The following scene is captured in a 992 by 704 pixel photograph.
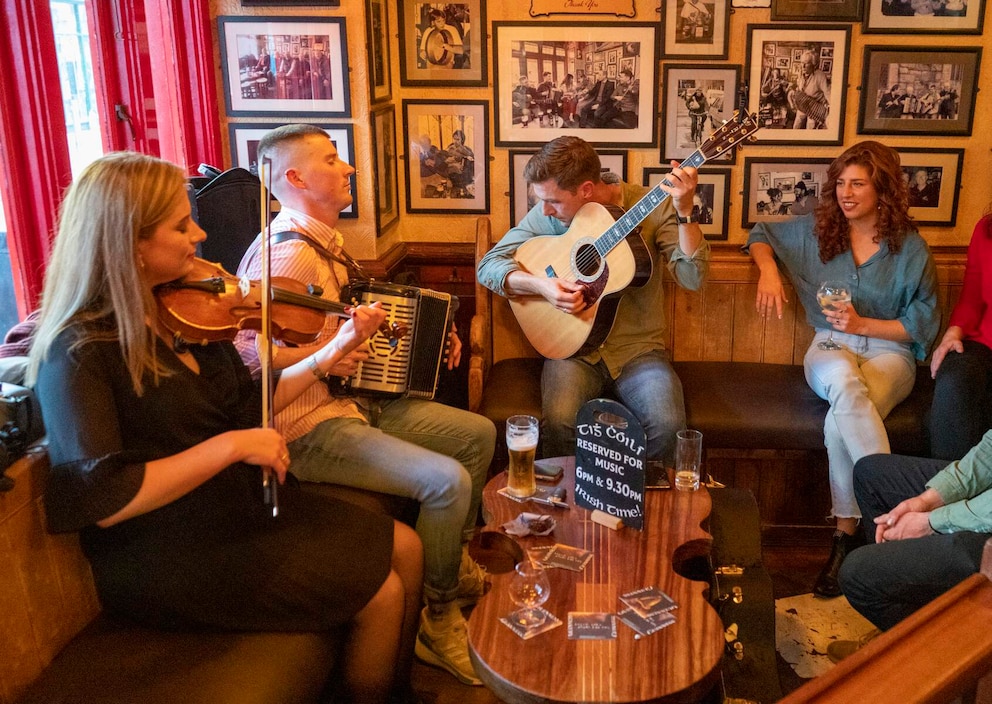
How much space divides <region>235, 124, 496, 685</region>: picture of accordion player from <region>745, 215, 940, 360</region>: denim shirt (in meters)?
1.50

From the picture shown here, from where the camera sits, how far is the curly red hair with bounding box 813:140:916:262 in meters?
3.09

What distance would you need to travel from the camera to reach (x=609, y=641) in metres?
1.85

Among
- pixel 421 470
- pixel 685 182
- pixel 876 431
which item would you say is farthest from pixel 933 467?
pixel 421 470

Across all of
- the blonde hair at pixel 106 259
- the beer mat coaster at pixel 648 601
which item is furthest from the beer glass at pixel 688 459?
the blonde hair at pixel 106 259

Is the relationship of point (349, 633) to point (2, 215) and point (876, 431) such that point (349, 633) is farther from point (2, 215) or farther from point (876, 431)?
point (876, 431)

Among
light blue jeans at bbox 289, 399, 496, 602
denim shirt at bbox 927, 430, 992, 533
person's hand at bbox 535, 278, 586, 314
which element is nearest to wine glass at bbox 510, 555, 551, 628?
light blue jeans at bbox 289, 399, 496, 602

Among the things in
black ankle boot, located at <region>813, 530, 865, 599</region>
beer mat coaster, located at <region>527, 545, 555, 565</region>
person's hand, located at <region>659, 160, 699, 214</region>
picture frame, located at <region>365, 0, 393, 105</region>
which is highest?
picture frame, located at <region>365, 0, 393, 105</region>

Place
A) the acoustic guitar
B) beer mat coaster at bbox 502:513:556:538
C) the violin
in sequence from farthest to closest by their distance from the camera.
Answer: the acoustic guitar → beer mat coaster at bbox 502:513:556:538 → the violin

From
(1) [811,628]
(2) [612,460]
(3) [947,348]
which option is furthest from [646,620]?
(3) [947,348]

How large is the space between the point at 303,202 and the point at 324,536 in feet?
3.33

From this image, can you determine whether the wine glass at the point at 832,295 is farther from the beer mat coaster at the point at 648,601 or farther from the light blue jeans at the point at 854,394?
the beer mat coaster at the point at 648,601

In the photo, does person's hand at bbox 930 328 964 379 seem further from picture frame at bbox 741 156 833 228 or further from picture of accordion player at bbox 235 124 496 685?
picture of accordion player at bbox 235 124 496 685

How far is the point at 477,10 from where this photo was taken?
3611mm

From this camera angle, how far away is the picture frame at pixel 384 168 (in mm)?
3451
